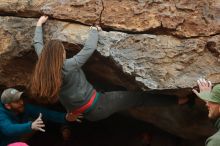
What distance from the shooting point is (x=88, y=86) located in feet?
17.1

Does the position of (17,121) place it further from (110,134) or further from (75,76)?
(110,134)

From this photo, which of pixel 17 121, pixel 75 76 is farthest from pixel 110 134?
pixel 75 76

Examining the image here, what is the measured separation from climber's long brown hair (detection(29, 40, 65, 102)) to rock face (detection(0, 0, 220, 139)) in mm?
555

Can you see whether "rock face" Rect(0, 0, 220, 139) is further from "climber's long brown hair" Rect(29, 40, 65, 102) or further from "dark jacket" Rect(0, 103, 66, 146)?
"dark jacket" Rect(0, 103, 66, 146)

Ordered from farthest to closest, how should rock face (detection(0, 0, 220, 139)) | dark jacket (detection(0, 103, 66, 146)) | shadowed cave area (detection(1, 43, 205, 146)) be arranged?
shadowed cave area (detection(1, 43, 205, 146))
dark jacket (detection(0, 103, 66, 146))
rock face (detection(0, 0, 220, 139))

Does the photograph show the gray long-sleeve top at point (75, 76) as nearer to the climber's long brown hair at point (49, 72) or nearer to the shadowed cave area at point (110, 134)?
the climber's long brown hair at point (49, 72)

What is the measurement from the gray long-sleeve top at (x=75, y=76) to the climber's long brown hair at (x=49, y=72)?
0.11 meters

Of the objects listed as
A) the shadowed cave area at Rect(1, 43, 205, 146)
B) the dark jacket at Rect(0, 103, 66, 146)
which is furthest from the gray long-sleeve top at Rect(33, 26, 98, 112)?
the shadowed cave area at Rect(1, 43, 205, 146)

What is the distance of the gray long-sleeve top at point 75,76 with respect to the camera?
191 inches

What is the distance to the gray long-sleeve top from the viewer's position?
191 inches

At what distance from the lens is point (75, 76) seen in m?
5.02

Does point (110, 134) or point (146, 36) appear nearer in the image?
point (146, 36)

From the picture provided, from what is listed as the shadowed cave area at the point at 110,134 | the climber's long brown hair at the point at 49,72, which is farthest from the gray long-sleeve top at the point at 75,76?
the shadowed cave area at the point at 110,134

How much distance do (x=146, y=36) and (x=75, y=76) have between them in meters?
1.00
